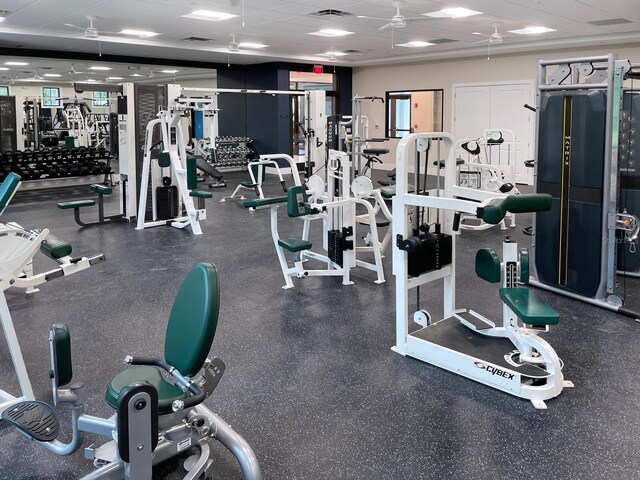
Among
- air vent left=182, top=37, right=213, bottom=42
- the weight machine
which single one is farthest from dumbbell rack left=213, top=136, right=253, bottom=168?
the weight machine

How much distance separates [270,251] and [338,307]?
178 centimetres

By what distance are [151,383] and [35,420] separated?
1.67ft

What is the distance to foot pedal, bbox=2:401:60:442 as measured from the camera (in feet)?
6.37

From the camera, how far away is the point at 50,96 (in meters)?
10.6

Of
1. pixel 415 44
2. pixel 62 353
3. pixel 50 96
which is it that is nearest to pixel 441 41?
pixel 415 44

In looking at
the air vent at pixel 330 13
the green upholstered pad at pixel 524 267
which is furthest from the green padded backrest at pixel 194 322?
the air vent at pixel 330 13

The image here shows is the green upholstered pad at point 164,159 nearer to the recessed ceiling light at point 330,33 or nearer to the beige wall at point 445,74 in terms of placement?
the recessed ceiling light at point 330,33

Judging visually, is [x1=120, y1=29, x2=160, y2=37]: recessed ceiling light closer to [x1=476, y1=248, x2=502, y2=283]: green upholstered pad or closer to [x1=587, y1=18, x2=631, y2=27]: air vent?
[x1=587, y1=18, x2=631, y2=27]: air vent

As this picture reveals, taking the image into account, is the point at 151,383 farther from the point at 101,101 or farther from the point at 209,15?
the point at 101,101

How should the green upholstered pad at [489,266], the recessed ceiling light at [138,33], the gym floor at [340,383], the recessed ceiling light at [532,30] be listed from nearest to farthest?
1. the gym floor at [340,383]
2. the green upholstered pad at [489,266]
3. the recessed ceiling light at [532,30]
4. the recessed ceiling light at [138,33]

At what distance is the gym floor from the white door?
6.67 meters

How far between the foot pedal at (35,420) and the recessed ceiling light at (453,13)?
6.70m

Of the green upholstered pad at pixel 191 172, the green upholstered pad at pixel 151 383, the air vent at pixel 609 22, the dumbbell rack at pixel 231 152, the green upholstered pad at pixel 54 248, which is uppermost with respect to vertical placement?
the air vent at pixel 609 22

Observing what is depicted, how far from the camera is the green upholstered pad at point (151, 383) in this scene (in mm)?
1775
